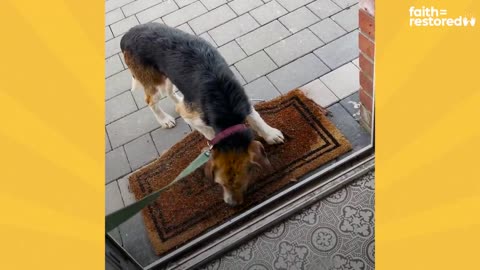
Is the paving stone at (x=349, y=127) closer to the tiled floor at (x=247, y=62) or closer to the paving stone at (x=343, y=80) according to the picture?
the tiled floor at (x=247, y=62)

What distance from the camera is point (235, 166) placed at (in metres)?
2.84

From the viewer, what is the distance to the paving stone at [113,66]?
461cm

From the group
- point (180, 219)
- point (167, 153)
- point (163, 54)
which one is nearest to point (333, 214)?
point (180, 219)

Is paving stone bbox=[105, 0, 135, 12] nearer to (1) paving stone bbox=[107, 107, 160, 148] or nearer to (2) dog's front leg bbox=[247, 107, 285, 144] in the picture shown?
(1) paving stone bbox=[107, 107, 160, 148]

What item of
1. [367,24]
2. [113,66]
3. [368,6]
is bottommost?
[113,66]

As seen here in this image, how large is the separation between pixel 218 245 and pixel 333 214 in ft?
2.90

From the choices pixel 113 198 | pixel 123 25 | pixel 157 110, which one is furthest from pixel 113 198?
pixel 123 25

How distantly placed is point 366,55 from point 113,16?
11.9 feet

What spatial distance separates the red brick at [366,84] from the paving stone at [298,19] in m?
1.55

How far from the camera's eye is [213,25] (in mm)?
4789

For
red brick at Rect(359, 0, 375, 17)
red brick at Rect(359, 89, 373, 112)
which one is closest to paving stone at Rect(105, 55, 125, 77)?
red brick at Rect(359, 89, 373, 112)

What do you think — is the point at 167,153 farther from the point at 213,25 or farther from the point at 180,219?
the point at 213,25

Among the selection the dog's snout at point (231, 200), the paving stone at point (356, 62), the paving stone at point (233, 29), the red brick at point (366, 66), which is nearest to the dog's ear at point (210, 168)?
the dog's snout at point (231, 200)

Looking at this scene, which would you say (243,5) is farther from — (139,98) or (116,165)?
(116,165)
